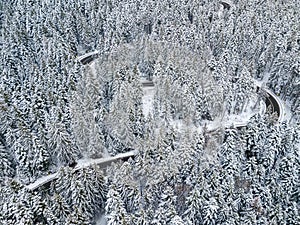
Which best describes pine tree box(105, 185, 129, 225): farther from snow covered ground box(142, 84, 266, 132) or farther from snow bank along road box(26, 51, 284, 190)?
snow covered ground box(142, 84, 266, 132)

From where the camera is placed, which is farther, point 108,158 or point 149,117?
point 149,117

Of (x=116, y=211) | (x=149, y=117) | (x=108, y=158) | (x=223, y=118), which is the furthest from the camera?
(x=223, y=118)

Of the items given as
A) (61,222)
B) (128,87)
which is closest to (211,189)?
(61,222)

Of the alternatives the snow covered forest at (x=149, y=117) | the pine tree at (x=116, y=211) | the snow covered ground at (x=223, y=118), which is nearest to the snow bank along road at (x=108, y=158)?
the snow covered forest at (x=149, y=117)

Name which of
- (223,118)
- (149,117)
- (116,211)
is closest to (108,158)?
(149,117)

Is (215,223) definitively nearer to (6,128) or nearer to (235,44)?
(6,128)

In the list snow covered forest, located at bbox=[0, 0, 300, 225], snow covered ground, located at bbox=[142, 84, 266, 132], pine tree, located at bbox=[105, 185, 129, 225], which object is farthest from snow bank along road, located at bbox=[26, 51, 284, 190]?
pine tree, located at bbox=[105, 185, 129, 225]

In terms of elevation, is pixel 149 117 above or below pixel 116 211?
above

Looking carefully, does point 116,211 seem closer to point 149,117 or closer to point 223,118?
point 149,117
